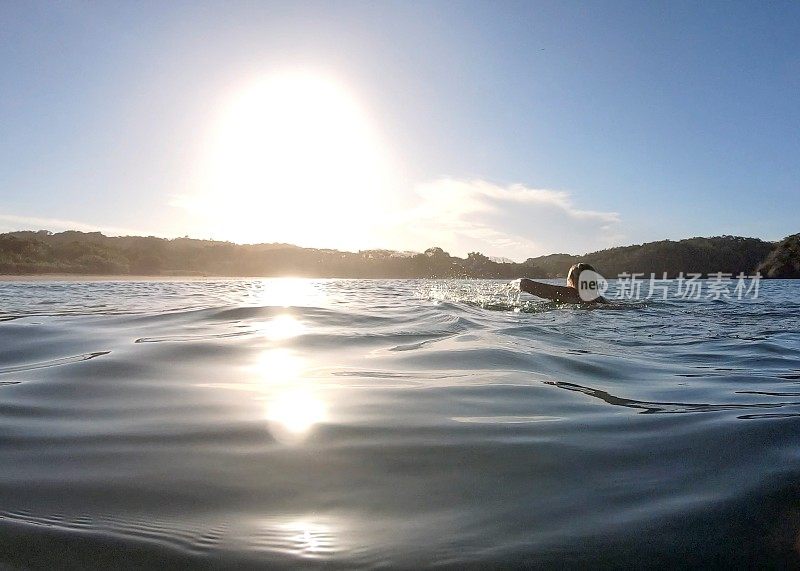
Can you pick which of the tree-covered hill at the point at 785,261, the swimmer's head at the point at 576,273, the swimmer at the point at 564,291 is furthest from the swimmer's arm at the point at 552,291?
the tree-covered hill at the point at 785,261

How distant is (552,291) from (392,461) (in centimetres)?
1280

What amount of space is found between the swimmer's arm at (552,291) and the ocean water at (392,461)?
28.7 ft

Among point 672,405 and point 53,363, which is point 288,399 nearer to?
point 672,405

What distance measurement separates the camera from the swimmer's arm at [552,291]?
46.5 ft

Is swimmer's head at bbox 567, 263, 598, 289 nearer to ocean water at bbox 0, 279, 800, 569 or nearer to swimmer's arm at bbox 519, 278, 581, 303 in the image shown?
swimmer's arm at bbox 519, 278, 581, 303

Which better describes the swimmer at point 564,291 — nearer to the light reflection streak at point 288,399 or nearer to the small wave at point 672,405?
the light reflection streak at point 288,399

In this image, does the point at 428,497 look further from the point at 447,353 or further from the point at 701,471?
the point at 447,353

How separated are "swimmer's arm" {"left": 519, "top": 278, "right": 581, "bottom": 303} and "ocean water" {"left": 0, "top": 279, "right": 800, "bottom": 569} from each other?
8.73 meters

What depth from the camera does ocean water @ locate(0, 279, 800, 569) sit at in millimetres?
1546

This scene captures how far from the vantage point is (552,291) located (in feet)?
47.2

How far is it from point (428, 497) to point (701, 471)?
1.17 meters

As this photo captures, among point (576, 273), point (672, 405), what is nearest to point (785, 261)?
point (576, 273)

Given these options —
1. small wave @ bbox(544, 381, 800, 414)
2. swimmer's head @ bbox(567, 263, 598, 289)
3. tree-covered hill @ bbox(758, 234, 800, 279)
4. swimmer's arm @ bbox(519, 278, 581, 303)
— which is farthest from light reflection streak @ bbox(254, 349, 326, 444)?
tree-covered hill @ bbox(758, 234, 800, 279)

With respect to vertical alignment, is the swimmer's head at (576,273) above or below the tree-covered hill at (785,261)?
below
